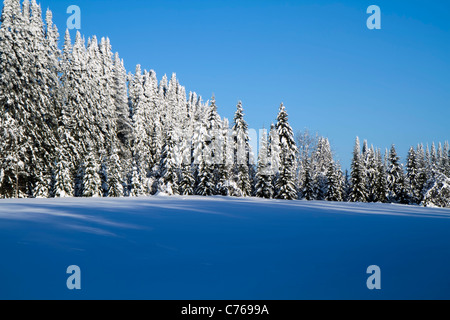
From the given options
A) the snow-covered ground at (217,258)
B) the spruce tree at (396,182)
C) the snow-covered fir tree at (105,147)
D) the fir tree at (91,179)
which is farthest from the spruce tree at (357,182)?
the snow-covered ground at (217,258)

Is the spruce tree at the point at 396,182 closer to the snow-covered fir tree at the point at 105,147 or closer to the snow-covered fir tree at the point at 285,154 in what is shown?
the snow-covered fir tree at the point at 105,147

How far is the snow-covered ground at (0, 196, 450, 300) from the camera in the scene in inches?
132

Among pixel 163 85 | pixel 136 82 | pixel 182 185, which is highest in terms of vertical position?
pixel 163 85

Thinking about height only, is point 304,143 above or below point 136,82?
below

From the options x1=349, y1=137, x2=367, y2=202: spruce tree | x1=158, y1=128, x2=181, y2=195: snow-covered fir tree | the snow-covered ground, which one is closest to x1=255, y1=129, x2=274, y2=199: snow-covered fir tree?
x1=158, y1=128, x2=181, y2=195: snow-covered fir tree

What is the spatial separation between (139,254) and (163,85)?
3780 inches

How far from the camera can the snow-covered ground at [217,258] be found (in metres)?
3.36

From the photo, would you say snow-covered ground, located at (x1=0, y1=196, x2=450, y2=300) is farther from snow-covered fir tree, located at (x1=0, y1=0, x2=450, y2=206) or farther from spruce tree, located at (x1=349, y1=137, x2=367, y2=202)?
spruce tree, located at (x1=349, y1=137, x2=367, y2=202)

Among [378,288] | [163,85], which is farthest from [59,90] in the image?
[163,85]

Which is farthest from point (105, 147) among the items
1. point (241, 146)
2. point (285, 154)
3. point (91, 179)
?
point (285, 154)

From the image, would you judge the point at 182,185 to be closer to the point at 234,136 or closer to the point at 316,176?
the point at 234,136

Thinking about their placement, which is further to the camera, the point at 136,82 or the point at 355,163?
the point at 136,82

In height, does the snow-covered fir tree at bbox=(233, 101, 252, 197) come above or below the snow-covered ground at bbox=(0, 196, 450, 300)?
above

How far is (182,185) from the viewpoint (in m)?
42.0
